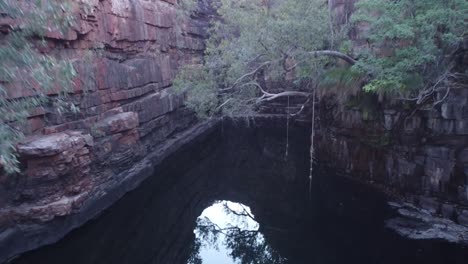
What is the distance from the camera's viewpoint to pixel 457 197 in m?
7.87

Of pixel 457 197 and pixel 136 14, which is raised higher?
pixel 136 14

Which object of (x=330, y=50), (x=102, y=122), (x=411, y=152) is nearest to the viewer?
(x=411, y=152)

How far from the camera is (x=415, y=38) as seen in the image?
8438 mm

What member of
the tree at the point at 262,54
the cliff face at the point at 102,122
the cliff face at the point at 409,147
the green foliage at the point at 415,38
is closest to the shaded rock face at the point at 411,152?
the cliff face at the point at 409,147

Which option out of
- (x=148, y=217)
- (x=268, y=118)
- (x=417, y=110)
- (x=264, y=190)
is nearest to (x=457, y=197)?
(x=417, y=110)

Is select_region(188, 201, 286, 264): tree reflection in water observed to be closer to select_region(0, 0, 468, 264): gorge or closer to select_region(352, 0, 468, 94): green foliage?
select_region(0, 0, 468, 264): gorge

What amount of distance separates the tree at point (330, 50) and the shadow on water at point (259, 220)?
8.82ft

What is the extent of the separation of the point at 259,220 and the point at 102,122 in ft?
17.3

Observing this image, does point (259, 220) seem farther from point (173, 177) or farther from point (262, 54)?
point (262, 54)

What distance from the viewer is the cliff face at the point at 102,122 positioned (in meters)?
7.69

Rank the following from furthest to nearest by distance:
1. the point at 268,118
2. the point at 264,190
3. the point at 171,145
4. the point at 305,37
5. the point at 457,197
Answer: the point at 268,118 → the point at 171,145 → the point at 264,190 → the point at 305,37 → the point at 457,197

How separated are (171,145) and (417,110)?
30.8 feet

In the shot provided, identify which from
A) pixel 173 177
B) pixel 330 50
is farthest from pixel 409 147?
pixel 173 177

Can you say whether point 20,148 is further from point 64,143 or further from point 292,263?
point 292,263
